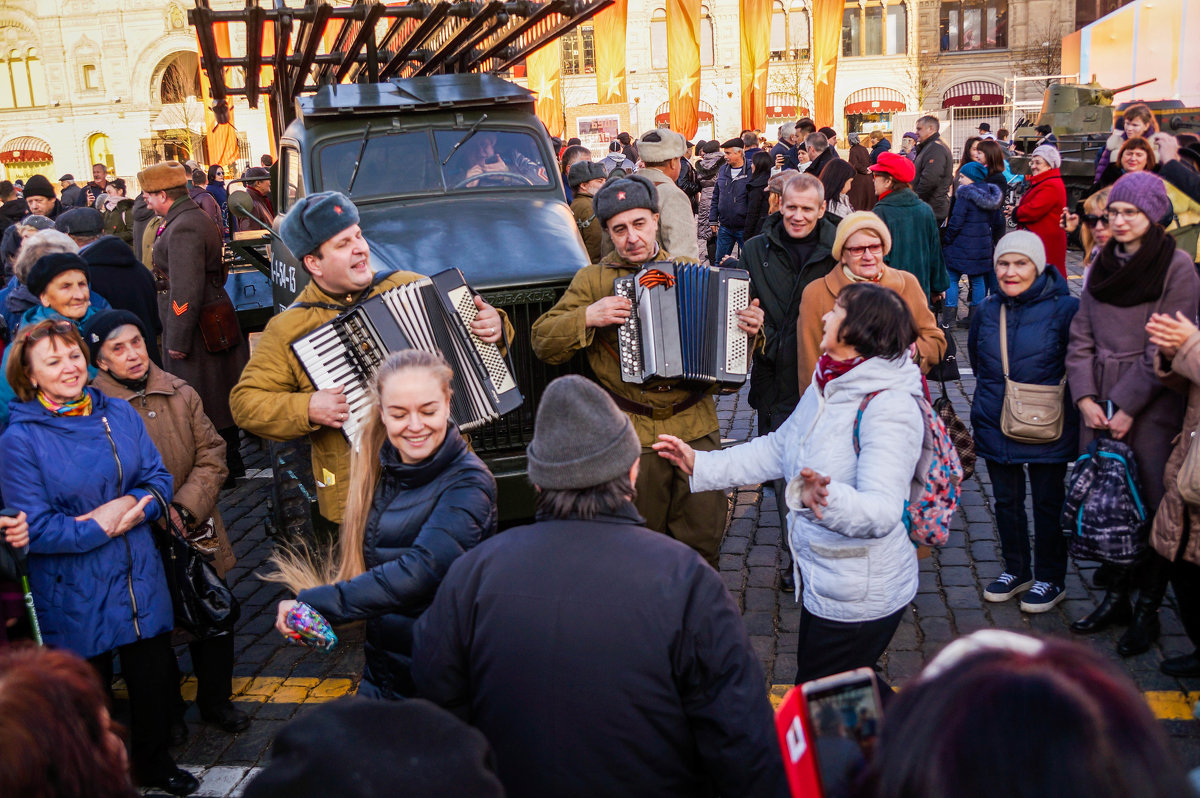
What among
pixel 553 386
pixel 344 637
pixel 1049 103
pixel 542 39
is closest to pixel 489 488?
pixel 553 386

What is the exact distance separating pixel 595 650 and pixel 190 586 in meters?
2.52

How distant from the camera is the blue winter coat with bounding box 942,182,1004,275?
10.1 m

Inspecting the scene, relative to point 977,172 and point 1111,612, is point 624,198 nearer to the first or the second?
point 1111,612

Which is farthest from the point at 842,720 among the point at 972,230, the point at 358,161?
the point at 972,230

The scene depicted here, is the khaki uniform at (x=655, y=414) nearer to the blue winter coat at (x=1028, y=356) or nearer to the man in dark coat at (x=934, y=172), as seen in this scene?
the blue winter coat at (x=1028, y=356)

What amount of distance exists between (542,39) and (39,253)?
3.92 m

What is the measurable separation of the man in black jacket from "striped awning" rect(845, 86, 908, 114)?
51582 mm

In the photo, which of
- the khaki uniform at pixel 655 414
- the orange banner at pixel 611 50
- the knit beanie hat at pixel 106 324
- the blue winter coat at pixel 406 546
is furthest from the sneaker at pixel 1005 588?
the orange banner at pixel 611 50

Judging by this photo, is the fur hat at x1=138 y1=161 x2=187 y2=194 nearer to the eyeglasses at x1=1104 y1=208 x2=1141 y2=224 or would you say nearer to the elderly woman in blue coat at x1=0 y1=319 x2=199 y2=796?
the elderly woman in blue coat at x1=0 y1=319 x2=199 y2=796

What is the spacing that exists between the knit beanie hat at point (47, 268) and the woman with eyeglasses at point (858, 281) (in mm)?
3998

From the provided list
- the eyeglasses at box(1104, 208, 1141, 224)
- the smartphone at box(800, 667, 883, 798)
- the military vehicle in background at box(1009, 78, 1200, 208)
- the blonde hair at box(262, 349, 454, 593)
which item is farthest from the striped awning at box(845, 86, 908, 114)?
the smartphone at box(800, 667, 883, 798)

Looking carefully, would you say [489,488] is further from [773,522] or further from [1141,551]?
[773,522]

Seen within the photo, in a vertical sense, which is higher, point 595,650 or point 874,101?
point 874,101

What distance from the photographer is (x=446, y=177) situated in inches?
261
